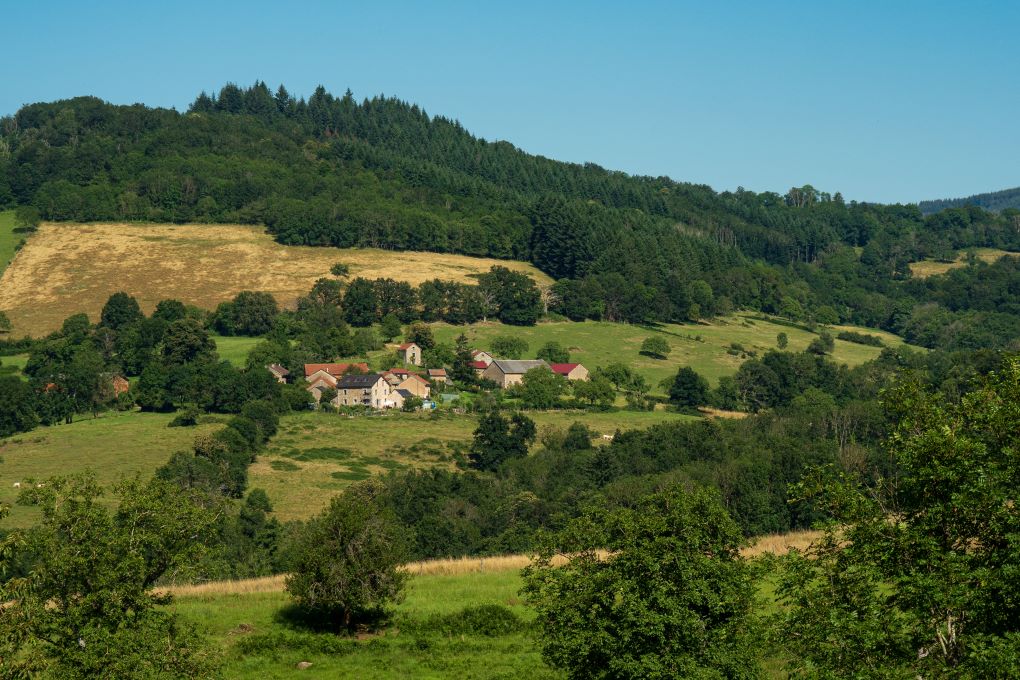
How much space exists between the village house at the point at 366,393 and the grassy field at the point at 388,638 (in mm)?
80618

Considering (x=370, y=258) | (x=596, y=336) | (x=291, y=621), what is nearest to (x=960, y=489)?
(x=291, y=621)

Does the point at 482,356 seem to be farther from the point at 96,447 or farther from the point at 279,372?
the point at 96,447

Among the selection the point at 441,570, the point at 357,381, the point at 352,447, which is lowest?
the point at 352,447

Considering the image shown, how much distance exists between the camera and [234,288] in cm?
16700

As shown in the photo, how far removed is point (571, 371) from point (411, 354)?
71.7 ft

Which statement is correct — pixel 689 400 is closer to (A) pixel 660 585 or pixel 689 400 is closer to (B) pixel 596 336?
(B) pixel 596 336

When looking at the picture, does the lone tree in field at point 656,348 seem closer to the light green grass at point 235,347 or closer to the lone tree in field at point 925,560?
the light green grass at point 235,347

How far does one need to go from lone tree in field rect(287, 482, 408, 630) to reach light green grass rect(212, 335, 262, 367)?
96243mm

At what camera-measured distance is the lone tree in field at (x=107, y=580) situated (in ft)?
83.4

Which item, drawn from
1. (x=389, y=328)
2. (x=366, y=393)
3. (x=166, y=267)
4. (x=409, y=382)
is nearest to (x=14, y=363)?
(x=166, y=267)

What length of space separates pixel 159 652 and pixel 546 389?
102 m

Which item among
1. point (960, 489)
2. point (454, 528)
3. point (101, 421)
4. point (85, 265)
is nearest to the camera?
point (960, 489)

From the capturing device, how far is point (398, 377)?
129m

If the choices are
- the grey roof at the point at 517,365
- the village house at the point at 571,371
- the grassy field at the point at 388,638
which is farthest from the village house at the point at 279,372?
the grassy field at the point at 388,638
